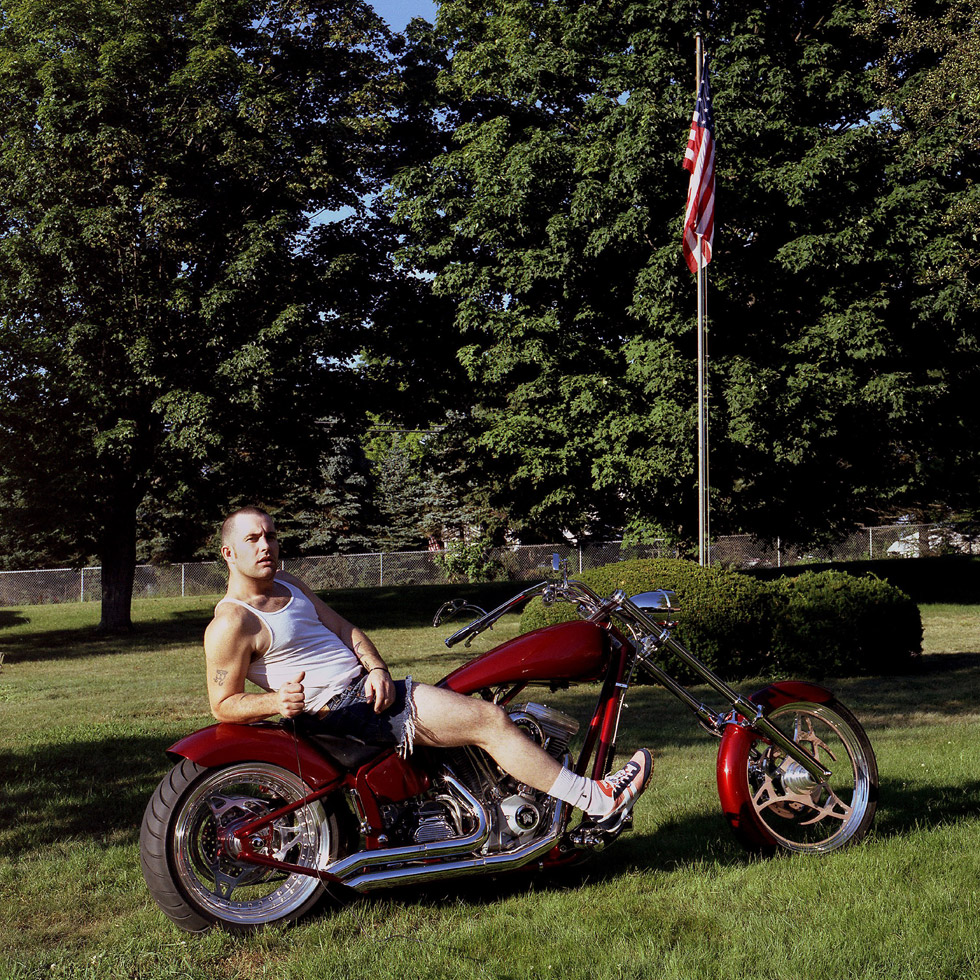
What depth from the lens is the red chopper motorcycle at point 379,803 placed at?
355 centimetres

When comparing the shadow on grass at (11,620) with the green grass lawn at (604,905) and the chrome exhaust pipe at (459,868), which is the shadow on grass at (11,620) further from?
the chrome exhaust pipe at (459,868)

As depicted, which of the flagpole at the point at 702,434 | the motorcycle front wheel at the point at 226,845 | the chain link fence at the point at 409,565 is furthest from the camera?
the chain link fence at the point at 409,565

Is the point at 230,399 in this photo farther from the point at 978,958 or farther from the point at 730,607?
the point at 978,958

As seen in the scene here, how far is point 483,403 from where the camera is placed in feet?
76.6

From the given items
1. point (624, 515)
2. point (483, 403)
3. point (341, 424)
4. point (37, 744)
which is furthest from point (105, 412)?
point (37, 744)

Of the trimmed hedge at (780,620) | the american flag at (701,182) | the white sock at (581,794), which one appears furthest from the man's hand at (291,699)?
the american flag at (701,182)

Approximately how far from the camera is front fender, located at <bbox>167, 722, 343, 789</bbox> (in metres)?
3.56

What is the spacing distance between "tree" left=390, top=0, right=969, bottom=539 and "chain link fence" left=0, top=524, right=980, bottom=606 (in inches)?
476

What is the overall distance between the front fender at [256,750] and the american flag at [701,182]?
469 inches

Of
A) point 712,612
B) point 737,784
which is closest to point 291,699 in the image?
point 737,784

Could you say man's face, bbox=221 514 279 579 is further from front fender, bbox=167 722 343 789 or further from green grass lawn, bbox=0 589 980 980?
green grass lawn, bbox=0 589 980 980

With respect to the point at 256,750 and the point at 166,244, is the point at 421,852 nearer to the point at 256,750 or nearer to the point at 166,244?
the point at 256,750

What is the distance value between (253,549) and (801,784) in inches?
97.8

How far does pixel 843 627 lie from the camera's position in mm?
10992
